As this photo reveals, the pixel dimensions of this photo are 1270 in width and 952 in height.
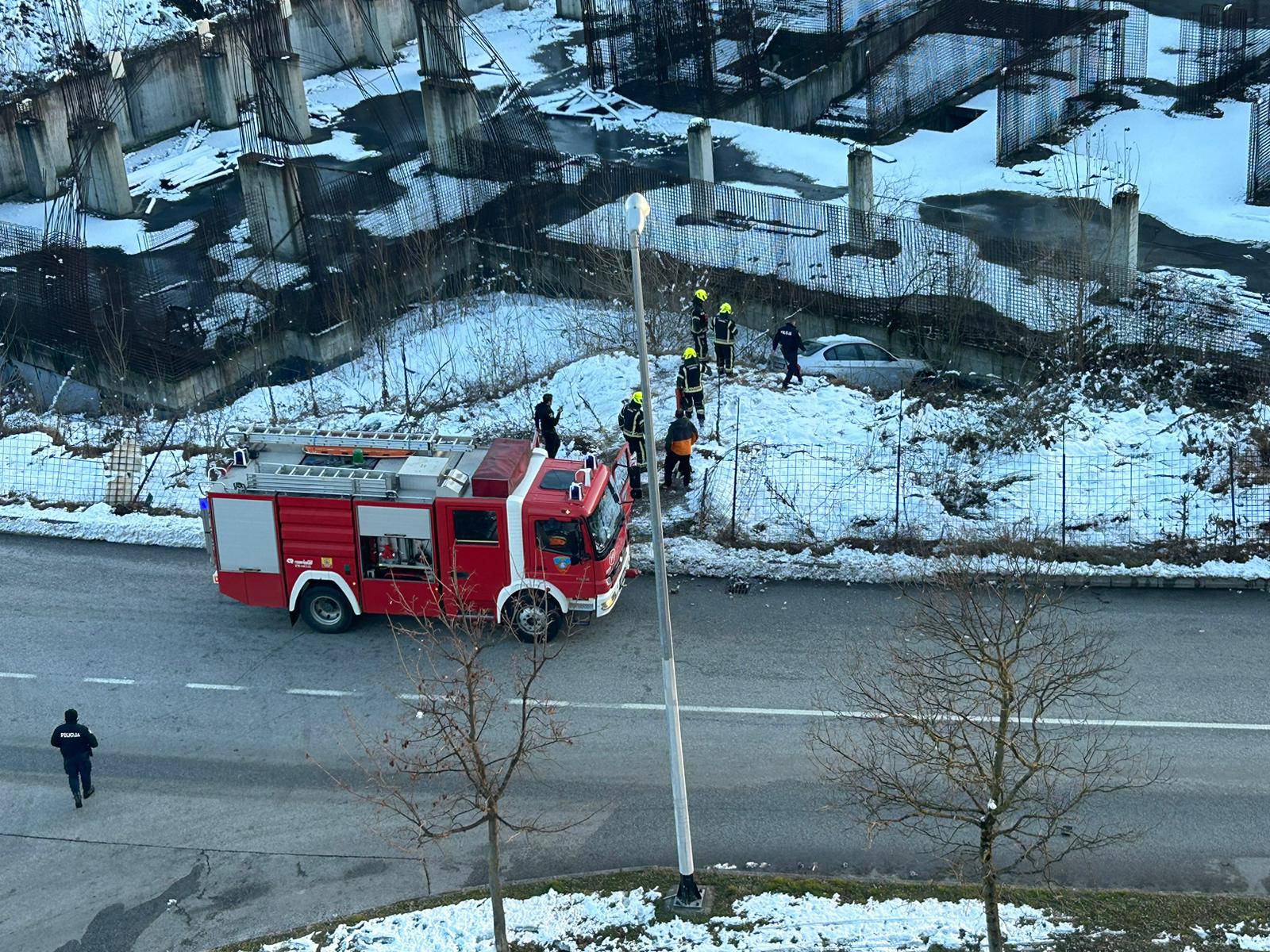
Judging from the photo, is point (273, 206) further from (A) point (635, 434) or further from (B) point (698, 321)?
(A) point (635, 434)

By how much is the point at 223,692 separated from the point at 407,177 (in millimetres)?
19217

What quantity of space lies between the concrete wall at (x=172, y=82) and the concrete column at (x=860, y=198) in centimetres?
1636

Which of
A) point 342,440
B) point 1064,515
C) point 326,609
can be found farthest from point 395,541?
Answer: point 1064,515

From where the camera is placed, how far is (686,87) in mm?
40250

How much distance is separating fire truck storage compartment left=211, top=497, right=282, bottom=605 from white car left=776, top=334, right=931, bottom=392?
11.0 m

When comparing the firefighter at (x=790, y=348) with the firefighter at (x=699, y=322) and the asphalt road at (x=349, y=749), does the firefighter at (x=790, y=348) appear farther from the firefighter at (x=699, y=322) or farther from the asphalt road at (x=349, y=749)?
the asphalt road at (x=349, y=749)

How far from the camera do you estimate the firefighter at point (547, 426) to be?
23.8m

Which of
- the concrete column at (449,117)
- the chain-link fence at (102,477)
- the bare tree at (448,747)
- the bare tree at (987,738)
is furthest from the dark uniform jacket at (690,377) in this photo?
the concrete column at (449,117)

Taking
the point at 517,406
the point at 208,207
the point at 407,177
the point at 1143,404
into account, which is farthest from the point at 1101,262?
the point at 208,207

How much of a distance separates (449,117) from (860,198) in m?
10.3

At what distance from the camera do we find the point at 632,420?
2289 centimetres

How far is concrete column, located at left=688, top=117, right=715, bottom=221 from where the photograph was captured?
1271 inches

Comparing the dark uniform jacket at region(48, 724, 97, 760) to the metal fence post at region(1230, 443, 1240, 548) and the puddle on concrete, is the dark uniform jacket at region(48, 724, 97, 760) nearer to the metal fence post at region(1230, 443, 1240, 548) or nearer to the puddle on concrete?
the metal fence post at region(1230, 443, 1240, 548)

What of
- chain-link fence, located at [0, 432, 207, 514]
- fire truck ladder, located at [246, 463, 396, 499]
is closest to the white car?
fire truck ladder, located at [246, 463, 396, 499]
